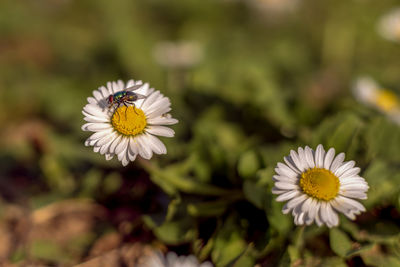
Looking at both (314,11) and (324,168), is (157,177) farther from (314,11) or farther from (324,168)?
(314,11)

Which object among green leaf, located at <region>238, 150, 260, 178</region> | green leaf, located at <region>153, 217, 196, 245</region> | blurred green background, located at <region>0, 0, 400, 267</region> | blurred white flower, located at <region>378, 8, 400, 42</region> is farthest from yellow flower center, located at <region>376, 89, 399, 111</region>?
green leaf, located at <region>153, 217, 196, 245</region>

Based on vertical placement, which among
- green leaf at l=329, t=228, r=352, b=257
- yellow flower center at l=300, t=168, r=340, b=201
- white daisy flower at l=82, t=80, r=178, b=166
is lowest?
green leaf at l=329, t=228, r=352, b=257

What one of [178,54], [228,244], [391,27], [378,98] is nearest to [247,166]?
[228,244]

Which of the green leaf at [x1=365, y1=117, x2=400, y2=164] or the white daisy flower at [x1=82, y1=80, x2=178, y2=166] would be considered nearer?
the white daisy flower at [x1=82, y1=80, x2=178, y2=166]

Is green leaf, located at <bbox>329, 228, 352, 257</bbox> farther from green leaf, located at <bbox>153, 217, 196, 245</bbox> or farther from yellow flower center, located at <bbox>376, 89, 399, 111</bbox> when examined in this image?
yellow flower center, located at <bbox>376, 89, 399, 111</bbox>

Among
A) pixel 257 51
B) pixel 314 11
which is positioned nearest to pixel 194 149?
pixel 257 51

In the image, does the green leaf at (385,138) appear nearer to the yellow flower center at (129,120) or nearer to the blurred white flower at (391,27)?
the yellow flower center at (129,120)

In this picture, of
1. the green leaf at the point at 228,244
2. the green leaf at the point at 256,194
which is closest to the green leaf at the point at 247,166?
the green leaf at the point at 256,194

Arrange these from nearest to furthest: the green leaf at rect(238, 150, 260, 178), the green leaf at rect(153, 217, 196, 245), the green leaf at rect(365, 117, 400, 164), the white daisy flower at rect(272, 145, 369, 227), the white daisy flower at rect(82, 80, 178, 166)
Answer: the white daisy flower at rect(272, 145, 369, 227) → the white daisy flower at rect(82, 80, 178, 166) → the green leaf at rect(153, 217, 196, 245) → the green leaf at rect(238, 150, 260, 178) → the green leaf at rect(365, 117, 400, 164)

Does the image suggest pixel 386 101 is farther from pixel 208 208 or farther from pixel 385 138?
pixel 208 208
